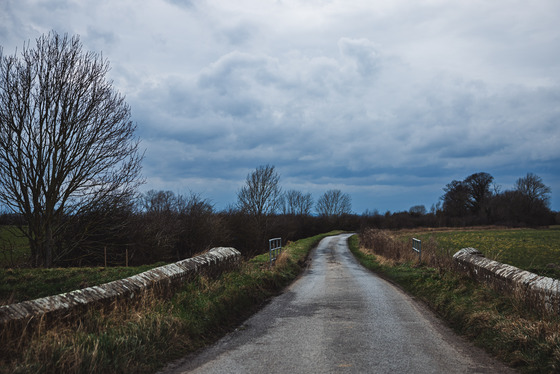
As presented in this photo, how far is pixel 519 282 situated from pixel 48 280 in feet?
36.7

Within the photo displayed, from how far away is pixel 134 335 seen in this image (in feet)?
18.6

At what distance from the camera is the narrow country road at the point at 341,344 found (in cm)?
532

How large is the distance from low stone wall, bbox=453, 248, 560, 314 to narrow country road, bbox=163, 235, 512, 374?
1.53 m

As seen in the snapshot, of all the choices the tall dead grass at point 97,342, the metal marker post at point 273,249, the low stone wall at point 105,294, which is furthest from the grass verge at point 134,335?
the metal marker post at point 273,249

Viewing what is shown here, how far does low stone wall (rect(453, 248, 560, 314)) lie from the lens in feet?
21.9

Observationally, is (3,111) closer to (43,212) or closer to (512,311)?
(43,212)

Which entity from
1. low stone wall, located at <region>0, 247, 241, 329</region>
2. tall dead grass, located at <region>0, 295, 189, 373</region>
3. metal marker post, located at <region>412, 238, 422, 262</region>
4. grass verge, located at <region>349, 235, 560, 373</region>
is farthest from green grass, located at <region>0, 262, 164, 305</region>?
metal marker post, located at <region>412, 238, 422, 262</region>

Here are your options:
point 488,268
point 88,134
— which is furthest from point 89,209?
point 488,268

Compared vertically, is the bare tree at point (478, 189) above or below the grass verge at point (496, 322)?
above

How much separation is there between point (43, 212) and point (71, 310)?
1216 centimetres

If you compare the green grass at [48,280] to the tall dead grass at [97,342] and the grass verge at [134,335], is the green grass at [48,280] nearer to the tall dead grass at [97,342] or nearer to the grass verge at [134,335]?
the grass verge at [134,335]

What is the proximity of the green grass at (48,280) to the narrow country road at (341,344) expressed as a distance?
439 centimetres

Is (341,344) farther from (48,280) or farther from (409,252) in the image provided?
(409,252)

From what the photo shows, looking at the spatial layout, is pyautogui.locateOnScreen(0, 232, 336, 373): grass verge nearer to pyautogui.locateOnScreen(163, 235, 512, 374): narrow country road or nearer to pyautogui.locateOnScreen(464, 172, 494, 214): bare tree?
pyautogui.locateOnScreen(163, 235, 512, 374): narrow country road
